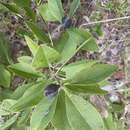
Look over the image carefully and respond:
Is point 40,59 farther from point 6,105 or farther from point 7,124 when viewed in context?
point 7,124

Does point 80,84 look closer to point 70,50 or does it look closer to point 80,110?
point 80,110

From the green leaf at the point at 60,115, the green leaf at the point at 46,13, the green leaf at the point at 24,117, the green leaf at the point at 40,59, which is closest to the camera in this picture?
the green leaf at the point at 40,59

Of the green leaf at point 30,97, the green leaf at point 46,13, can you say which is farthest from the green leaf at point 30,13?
the green leaf at point 30,97

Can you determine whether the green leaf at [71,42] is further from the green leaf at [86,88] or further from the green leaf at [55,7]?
the green leaf at [86,88]

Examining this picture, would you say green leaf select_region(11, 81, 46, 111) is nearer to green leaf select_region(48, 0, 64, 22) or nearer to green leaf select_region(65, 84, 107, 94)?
green leaf select_region(65, 84, 107, 94)

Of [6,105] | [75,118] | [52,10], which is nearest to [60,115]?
[75,118]
